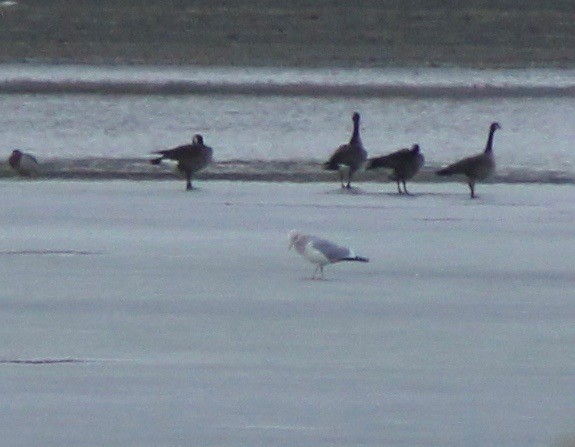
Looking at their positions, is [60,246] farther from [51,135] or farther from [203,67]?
[203,67]

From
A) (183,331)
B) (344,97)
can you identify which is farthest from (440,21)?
(183,331)

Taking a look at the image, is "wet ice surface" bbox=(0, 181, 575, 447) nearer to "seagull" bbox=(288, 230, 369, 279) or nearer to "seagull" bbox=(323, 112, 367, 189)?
"seagull" bbox=(288, 230, 369, 279)

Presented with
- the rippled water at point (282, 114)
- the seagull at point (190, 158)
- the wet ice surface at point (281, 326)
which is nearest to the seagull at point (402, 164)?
the wet ice surface at point (281, 326)

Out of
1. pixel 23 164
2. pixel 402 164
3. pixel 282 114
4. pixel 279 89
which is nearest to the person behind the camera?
pixel 402 164

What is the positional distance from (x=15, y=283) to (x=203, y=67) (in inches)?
833

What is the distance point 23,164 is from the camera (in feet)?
53.6

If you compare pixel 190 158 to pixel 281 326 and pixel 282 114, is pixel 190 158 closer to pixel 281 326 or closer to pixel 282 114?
pixel 281 326

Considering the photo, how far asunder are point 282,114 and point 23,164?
26.7ft

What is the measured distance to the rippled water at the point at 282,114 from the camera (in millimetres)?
19719

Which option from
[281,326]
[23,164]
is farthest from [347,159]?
[281,326]

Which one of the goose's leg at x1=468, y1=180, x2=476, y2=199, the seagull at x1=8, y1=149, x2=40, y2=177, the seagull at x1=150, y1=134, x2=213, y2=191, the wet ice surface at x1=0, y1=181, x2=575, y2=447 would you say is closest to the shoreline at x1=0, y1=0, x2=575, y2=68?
the seagull at x1=8, y1=149, x2=40, y2=177

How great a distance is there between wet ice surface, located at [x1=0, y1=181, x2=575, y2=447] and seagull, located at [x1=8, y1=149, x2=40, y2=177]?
2.37 metres

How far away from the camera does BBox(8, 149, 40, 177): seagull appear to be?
16328 millimetres

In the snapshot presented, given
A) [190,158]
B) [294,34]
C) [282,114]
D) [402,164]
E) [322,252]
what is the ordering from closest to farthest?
[322,252] → [402,164] → [190,158] → [282,114] → [294,34]
